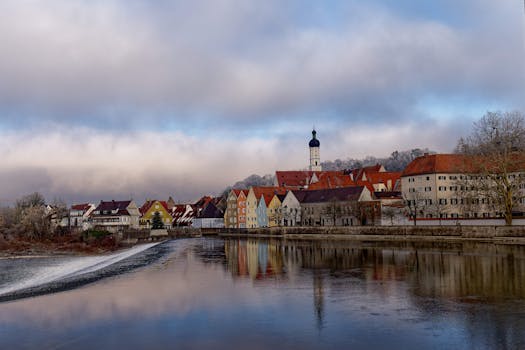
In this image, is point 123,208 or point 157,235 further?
point 123,208

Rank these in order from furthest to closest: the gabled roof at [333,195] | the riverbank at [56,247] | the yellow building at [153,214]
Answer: the yellow building at [153,214]
the gabled roof at [333,195]
the riverbank at [56,247]

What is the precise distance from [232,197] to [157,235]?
2122cm

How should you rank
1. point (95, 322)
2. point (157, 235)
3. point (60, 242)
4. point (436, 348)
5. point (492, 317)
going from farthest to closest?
point (157, 235) < point (60, 242) < point (95, 322) < point (492, 317) < point (436, 348)

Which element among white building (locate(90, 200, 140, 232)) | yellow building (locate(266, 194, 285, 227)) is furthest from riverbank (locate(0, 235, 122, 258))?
white building (locate(90, 200, 140, 232))

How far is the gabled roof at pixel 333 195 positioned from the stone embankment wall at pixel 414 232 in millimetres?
10255

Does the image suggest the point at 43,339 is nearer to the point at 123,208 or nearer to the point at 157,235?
the point at 157,235

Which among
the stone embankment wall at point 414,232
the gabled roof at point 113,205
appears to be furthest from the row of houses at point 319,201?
the gabled roof at point 113,205

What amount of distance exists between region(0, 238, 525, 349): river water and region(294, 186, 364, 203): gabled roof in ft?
171

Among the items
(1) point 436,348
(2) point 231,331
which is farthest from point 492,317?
(2) point 231,331

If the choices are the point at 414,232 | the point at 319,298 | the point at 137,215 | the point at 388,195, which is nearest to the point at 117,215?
the point at 137,215

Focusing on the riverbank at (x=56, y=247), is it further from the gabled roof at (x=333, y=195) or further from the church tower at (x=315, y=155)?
the church tower at (x=315, y=155)

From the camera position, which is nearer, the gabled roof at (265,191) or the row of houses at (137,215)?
the gabled roof at (265,191)

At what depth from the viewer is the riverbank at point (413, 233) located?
162 ft

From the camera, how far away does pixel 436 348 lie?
491 inches
